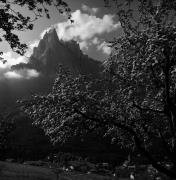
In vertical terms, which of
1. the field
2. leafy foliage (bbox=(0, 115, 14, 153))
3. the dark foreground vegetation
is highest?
leafy foliage (bbox=(0, 115, 14, 153))

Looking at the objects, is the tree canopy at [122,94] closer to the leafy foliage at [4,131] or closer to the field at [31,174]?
the field at [31,174]

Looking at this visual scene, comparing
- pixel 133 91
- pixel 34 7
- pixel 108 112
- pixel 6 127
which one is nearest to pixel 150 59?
pixel 133 91

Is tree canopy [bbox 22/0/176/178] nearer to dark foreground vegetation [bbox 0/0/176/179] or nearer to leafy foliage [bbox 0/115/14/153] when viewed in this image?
dark foreground vegetation [bbox 0/0/176/179]

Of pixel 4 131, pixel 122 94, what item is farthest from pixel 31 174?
pixel 4 131

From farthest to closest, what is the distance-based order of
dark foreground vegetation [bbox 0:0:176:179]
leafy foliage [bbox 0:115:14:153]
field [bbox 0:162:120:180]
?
1. leafy foliage [bbox 0:115:14:153]
2. dark foreground vegetation [bbox 0:0:176:179]
3. field [bbox 0:162:120:180]

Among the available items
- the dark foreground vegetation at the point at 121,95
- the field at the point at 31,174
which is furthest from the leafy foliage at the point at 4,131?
the field at the point at 31,174

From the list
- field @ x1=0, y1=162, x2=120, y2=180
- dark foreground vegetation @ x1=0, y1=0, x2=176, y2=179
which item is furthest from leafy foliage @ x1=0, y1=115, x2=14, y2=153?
field @ x1=0, y1=162, x2=120, y2=180

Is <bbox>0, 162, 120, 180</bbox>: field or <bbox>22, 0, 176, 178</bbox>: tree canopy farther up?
<bbox>22, 0, 176, 178</bbox>: tree canopy

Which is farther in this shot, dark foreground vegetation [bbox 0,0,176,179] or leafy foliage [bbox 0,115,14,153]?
leafy foliage [bbox 0,115,14,153]

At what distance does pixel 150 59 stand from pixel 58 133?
8.22m

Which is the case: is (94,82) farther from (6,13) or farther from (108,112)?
(6,13)

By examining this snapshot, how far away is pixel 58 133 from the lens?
24.0 metres

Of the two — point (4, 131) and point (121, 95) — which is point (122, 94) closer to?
point (121, 95)

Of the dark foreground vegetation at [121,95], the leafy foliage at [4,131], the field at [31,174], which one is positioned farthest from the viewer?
the leafy foliage at [4,131]
